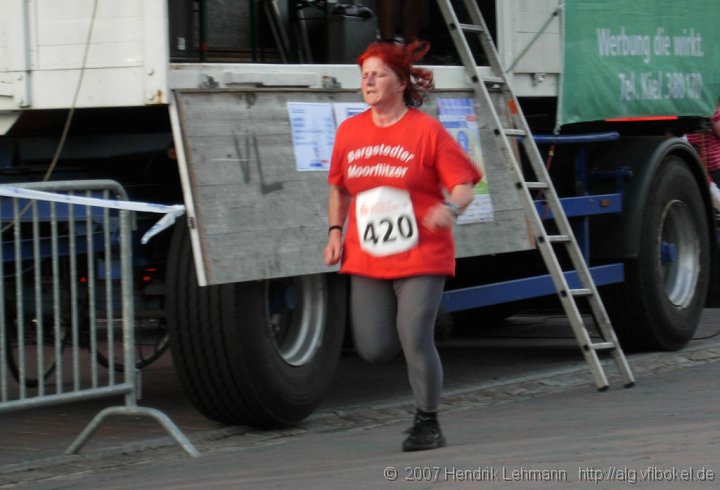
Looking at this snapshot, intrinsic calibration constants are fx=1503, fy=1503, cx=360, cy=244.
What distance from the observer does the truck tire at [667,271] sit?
32.4 feet

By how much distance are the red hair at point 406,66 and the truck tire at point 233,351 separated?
1.23 meters

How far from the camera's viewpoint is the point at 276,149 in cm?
711

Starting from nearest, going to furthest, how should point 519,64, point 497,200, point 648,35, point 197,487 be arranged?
point 197,487 < point 497,200 < point 519,64 < point 648,35

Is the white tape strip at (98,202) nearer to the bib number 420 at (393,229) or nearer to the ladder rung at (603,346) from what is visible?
the bib number 420 at (393,229)

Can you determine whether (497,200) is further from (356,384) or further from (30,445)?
(30,445)

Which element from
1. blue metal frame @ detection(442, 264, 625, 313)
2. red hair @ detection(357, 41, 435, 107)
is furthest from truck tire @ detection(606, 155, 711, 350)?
red hair @ detection(357, 41, 435, 107)

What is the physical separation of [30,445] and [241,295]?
1235 mm

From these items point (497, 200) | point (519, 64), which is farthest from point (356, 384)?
point (519, 64)

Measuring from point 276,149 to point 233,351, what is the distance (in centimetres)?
99

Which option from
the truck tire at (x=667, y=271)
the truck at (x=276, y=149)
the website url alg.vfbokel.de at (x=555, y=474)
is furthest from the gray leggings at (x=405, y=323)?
the truck tire at (x=667, y=271)

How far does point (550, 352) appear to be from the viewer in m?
10.5

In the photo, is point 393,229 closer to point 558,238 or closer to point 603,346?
point 558,238

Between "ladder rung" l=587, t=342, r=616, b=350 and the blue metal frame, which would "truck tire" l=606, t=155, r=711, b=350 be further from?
"ladder rung" l=587, t=342, r=616, b=350

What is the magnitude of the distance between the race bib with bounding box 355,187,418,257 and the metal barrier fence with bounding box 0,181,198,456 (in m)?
1.13
